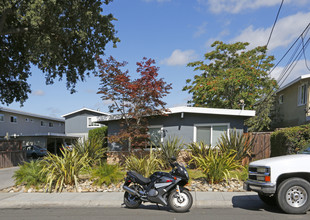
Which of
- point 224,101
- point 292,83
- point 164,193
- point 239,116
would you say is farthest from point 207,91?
Answer: point 164,193

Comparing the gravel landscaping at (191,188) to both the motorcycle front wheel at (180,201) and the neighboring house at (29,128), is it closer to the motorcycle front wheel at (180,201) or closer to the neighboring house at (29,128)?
the motorcycle front wheel at (180,201)

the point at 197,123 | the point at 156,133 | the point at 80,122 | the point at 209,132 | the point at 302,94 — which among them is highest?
the point at 302,94

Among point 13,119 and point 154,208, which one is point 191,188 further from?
point 13,119

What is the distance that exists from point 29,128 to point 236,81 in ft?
84.7

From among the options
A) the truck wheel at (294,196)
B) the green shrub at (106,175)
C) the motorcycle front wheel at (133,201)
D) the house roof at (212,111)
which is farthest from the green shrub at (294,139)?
the motorcycle front wheel at (133,201)

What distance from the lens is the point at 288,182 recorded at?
21.0 ft

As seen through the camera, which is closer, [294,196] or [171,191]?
[294,196]

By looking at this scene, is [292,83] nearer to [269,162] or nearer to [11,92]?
[269,162]

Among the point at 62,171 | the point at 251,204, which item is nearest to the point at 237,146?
the point at 251,204

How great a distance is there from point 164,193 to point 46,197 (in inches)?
158

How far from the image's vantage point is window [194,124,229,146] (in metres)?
14.8

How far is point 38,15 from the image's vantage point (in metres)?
12.7

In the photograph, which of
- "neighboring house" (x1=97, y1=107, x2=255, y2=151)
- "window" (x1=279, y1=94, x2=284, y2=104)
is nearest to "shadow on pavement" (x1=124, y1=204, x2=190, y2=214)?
"neighboring house" (x1=97, y1=107, x2=255, y2=151)

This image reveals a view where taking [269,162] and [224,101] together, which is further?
[224,101]
